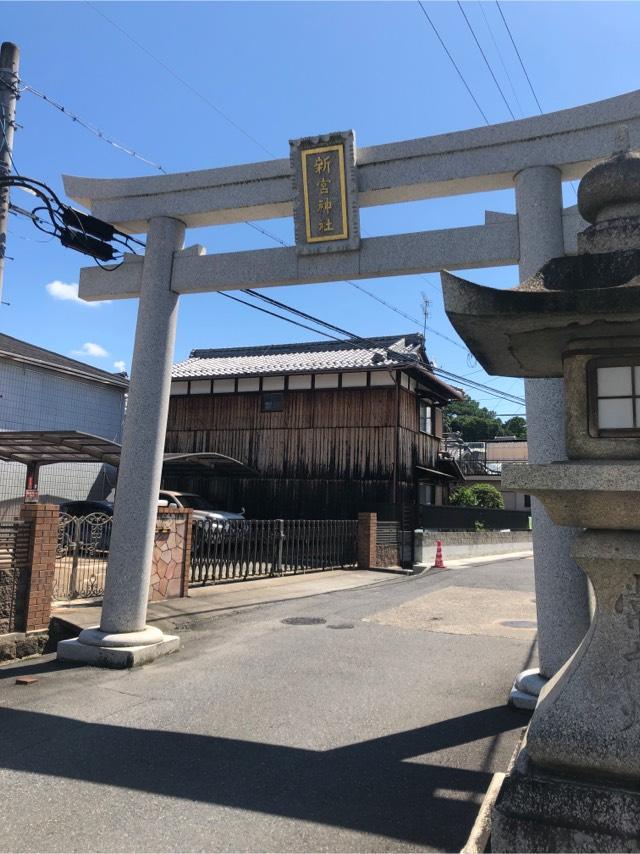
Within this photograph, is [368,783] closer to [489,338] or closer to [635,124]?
[489,338]

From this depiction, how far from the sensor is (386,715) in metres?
5.22

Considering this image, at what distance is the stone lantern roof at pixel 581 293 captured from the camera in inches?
125

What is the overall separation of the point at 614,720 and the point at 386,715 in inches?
105

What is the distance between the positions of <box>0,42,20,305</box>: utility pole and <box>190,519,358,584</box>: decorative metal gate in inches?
298

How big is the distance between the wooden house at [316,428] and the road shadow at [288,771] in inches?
632

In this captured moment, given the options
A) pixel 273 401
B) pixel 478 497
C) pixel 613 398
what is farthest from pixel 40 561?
pixel 478 497

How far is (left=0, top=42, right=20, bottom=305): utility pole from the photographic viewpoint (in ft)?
24.2

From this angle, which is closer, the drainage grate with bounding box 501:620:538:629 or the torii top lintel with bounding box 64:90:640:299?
the torii top lintel with bounding box 64:90:640:299

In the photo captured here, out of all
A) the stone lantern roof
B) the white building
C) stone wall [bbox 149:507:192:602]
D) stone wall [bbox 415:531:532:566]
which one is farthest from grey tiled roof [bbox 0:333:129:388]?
the stone lantern roof

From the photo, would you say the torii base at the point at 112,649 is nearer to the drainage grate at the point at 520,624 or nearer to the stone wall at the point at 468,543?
the drainage grate at the point at 520,624

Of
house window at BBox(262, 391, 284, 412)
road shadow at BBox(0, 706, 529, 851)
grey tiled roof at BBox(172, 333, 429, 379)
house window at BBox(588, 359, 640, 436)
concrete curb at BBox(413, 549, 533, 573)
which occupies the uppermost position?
grey tiled roof at BBox(172, 333, 429, 379)

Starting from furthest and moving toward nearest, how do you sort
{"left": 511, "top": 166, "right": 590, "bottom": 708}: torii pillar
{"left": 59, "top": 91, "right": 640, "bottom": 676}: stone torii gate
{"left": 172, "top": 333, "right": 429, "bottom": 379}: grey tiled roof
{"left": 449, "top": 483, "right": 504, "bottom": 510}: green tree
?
{"left": 449, "top": 483, "right": 504, "bottom": 510}: green tree
{"left": 172, "top": 333, "right": 429, "bottom": 379}: grey tiled roof
{"left": 59, "top": 91, "right": 640, "bottom": 676}: stone torii gate
{"left": 511, "top": 166, "right": 590, "bottom": 708}: torii pillar

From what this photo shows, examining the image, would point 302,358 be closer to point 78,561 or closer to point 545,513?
point 78,561

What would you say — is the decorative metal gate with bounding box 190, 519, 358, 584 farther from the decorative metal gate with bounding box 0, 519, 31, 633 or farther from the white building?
the white building
